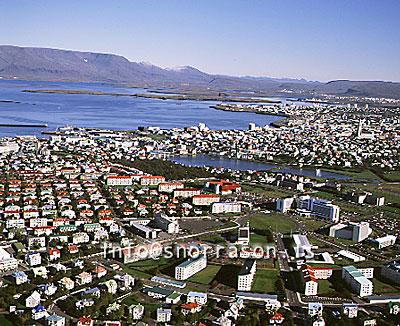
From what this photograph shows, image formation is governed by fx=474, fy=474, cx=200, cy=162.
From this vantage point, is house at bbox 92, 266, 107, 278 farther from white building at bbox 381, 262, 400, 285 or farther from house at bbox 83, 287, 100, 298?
white building at bbox 381, 262, 400, 285

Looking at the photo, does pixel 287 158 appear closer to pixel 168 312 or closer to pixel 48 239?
pixel 48 239

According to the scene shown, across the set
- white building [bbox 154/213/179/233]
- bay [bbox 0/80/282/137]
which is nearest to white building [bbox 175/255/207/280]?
white building [bbox 154/213/179/233]

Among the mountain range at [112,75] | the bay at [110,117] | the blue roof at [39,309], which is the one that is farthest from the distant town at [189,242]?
the mountain range at [112,75]

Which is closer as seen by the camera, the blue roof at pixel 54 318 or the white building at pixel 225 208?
the blue roof at pixel 54 318

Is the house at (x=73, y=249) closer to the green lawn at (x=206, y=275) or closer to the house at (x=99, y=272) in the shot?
the house at (x=99, y=272)

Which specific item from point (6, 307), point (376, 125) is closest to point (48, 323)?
point (6, 307)
